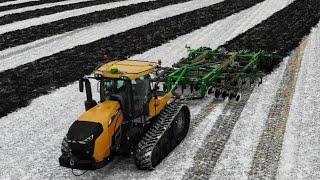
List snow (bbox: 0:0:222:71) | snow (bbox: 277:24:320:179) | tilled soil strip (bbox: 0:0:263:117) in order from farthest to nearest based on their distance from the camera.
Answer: snow (bbox: 0:0:222:71), tilled soil strip (bbox: 0:0:263:117), snow (bbox: 277:24:320:179)

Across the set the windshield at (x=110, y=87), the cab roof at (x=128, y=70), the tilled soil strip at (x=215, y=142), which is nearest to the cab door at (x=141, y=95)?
the cab roof at (x=128, y=70)

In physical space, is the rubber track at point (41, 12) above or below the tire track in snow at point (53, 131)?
above

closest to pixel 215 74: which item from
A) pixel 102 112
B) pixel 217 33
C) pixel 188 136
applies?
pixel 188 136

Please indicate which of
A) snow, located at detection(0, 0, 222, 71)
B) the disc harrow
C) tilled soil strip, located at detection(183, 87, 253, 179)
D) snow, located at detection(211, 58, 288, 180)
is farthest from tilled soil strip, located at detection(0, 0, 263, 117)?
snow, located at detection(211, 58, 288, 180)

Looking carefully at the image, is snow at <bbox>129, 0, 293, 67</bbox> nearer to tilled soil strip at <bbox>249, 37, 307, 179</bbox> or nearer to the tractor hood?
tilled soil strip at <bbox>249, 37, 307, 179</bbox>

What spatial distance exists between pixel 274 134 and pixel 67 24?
73.6ft

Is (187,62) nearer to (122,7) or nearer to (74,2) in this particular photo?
(122,7)

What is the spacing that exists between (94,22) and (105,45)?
7.86 metres

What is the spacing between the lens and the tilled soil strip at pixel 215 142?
36.1 feet

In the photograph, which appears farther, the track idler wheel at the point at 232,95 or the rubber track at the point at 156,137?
the track idler wheel at the point at 232,95

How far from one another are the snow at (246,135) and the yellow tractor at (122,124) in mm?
1584

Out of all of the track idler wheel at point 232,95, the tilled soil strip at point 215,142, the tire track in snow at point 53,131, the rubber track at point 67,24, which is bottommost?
the tire track in snow at point 53,131

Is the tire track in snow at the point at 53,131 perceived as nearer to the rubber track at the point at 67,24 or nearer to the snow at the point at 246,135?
the snow at the point at 246,135

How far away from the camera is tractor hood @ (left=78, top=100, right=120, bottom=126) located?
1018 centimetres
